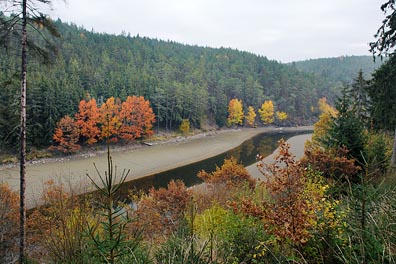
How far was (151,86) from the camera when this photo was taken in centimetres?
5897

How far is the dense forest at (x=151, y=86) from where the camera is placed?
1518 inches

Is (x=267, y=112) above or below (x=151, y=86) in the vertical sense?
below

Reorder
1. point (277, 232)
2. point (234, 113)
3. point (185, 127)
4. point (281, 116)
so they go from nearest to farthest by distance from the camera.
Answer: point (277, 232) → point (185, 127) → point (234, 113) → point (281, 116)

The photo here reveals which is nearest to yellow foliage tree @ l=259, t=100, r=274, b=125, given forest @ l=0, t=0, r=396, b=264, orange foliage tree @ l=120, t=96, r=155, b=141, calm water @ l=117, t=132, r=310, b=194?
forest @ l=0, t=0, r=396, b=264

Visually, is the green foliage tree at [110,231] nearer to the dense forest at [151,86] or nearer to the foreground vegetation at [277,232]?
the foreground vegetation at [277,232]

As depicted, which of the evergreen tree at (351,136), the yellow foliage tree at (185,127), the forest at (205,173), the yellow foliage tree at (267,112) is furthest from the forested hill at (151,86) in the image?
the evergreen tree at (351,136)

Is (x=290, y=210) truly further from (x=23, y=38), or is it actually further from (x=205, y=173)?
(x=205, y=173)

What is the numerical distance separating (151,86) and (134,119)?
12.2 m

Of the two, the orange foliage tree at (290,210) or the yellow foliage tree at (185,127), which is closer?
the orange foliage tree at (290,210)

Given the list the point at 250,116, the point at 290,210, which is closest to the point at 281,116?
the point at 250,116

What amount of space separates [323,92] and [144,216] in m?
111

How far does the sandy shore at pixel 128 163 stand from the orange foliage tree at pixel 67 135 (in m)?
2.14

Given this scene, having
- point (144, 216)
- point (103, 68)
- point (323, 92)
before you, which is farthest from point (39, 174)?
point (323, 92)

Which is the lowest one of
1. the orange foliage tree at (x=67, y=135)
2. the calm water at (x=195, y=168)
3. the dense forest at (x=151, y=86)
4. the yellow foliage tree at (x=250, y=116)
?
the calm water at (x=195, y=168)
